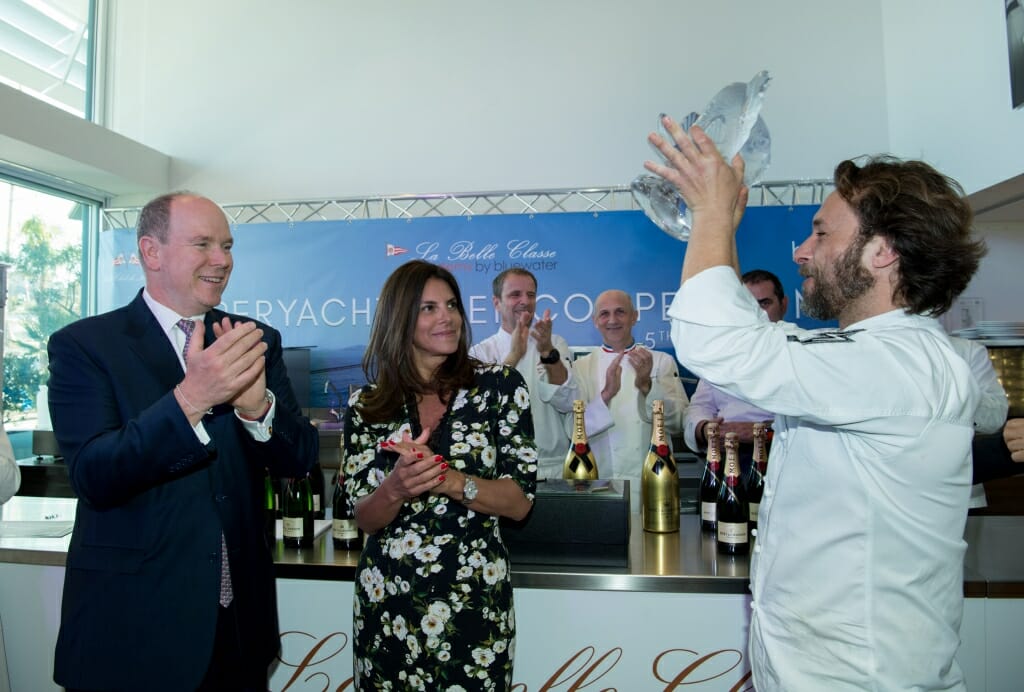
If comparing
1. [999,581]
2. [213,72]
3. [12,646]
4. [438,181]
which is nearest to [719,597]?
[999,581]

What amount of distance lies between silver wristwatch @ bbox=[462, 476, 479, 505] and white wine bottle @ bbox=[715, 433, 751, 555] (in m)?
0.71

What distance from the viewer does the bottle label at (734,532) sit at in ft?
6.17

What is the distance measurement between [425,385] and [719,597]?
0.86 metres

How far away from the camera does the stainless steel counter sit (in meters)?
1.75

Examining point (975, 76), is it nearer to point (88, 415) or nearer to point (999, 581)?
point (999, 581)

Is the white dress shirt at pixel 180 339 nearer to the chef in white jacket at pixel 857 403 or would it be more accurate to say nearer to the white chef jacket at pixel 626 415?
the chef in white jacket at pixel 857 403

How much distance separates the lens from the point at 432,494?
64.2 inches

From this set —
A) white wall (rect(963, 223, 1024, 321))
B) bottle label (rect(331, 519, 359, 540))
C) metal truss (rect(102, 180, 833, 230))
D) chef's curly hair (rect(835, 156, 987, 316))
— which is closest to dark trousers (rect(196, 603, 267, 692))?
bottle label (rect(331, 519, 359, 540))

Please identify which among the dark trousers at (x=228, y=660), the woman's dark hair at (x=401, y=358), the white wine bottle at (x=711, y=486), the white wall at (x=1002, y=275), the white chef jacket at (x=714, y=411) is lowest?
Result: the dark trousers at (x=228, y=660)

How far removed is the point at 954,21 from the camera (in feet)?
11.8

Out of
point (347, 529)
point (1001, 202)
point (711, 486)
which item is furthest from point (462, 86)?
point (347, 529)

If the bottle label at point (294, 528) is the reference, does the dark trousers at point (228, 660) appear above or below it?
below

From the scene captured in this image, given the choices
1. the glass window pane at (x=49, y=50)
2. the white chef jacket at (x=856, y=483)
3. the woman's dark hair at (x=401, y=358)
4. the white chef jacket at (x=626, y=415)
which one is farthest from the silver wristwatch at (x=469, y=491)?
the glass window pane at (x=49, y=50)

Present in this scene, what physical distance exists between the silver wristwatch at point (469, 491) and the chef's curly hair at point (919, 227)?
0.86 meters
